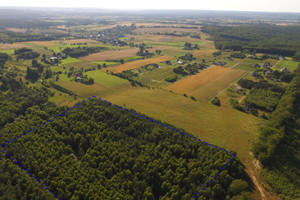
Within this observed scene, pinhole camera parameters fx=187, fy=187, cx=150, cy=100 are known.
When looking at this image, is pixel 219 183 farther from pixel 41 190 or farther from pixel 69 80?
pixel 69 80

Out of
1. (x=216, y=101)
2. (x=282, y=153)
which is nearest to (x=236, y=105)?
(x=216, y=101)

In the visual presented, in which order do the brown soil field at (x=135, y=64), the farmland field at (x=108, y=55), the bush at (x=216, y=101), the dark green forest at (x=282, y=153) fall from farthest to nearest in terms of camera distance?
1. the farmland field at (x=108, y=55)
2. the brown soil field at (x=135, y=64)
3. the bush at (x=216, y=101)
4. the dark green forest at (x=282, y=153)

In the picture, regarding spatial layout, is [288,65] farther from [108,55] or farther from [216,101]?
[108,55]

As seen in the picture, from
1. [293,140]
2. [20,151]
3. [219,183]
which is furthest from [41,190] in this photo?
[293,140]

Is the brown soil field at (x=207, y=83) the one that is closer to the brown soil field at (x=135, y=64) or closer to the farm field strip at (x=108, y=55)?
the brown soil field at (x=135, y=64)

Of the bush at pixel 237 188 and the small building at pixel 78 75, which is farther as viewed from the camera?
the small building at pixel 78 75

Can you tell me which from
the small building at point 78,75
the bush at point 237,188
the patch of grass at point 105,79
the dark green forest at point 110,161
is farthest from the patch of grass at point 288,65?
the small building at point 78,75

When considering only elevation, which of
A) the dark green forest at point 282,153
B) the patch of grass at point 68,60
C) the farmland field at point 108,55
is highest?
the farmland field at point 108,55
